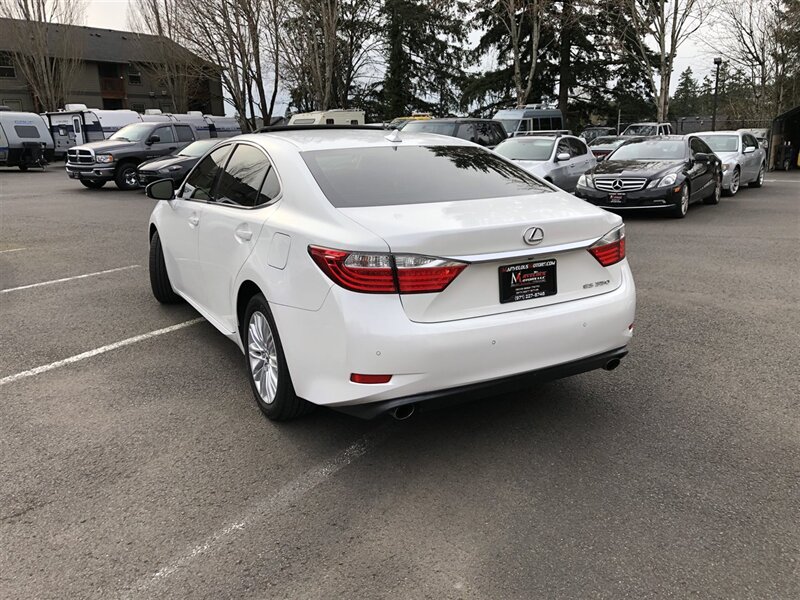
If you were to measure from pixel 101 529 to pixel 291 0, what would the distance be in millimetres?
31687

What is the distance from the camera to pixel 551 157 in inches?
535

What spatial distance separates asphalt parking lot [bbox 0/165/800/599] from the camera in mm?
2557

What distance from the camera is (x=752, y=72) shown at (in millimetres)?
38469

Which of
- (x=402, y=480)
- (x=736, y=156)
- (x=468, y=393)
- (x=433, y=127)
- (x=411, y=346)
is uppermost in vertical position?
(x=433, y=127)

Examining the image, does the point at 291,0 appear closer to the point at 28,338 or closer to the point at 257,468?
the point at 28,338

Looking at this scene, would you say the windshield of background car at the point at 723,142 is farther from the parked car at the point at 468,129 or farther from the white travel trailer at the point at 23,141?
the white travel trailer at the point at 23,141

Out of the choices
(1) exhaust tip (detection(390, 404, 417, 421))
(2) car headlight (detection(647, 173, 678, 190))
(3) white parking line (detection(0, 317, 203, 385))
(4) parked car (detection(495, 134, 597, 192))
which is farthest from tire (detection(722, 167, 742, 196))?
(1) exhaust tip (detection(390, 404, 417, 421))

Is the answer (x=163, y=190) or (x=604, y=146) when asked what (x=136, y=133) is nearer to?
(x=604, y=146)

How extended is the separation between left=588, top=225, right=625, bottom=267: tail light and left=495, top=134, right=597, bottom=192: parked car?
9607 mm

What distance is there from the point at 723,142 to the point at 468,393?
16.2 meters

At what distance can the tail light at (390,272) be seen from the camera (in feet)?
9.75

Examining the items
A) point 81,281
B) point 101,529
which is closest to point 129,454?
point 101,529

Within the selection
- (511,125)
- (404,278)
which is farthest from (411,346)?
(511,125)

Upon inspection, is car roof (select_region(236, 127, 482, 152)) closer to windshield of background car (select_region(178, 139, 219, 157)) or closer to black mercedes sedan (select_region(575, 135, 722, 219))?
black mercedes sedan (select_region(575, 135, 722, 219))
